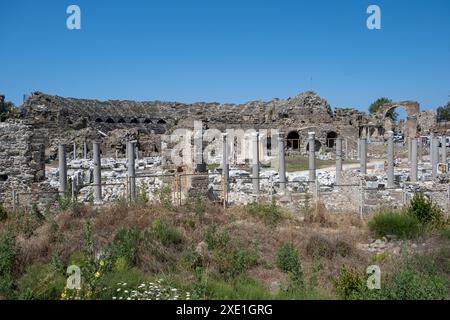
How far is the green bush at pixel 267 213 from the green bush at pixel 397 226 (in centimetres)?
240

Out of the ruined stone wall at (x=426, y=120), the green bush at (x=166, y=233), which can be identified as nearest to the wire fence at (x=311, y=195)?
the green bush at (x=166, y=233)

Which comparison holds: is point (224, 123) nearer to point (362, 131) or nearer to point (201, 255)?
point (362, 131)

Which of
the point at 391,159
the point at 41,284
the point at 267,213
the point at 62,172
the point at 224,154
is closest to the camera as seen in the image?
the point at 41,284

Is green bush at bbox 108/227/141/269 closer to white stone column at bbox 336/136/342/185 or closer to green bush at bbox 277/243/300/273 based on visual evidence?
green bush at bbox 277/243/300/273

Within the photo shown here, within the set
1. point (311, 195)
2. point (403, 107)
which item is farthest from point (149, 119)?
point (311, 195)

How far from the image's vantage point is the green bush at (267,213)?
11616 millimetres

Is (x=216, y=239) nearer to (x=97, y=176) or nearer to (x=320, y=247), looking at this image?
(x=320, y=247)

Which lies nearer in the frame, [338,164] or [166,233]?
[166,233]

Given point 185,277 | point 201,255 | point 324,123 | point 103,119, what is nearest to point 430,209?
point 201,255

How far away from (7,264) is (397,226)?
28.4ft

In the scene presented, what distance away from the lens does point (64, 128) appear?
4372 centimetres

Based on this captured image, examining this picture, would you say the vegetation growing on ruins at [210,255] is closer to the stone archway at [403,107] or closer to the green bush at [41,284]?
the green bush at [41,284]

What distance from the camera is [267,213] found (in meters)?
12.0
